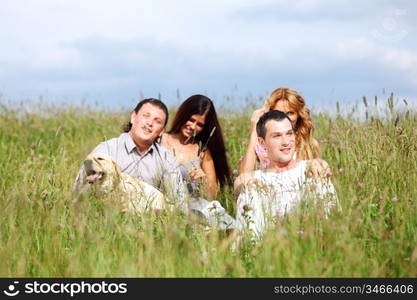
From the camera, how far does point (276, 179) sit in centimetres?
453

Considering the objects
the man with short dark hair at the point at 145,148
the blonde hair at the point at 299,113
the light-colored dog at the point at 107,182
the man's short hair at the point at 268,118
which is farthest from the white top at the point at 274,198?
the blonde hair at the point at 299,113

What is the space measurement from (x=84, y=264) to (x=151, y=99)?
2577mm

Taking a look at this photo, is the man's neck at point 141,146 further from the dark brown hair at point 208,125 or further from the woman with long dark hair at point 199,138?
the dark brown hair at point 208,125

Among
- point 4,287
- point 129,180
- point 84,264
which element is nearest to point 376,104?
point 129,180

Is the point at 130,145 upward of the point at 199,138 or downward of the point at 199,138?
downward

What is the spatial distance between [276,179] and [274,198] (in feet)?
1.81

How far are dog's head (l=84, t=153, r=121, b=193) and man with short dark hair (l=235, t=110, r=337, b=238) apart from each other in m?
0.97

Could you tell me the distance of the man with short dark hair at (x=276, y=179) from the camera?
13.9 ft

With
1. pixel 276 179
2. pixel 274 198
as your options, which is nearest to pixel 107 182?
pixel 276 179

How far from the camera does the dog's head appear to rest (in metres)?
4.60

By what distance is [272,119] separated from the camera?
15.2ft

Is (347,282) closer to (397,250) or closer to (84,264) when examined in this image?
(397,250)

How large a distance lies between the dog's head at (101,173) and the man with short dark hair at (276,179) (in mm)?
968

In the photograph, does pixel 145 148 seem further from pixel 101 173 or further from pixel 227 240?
pixel 227 240
